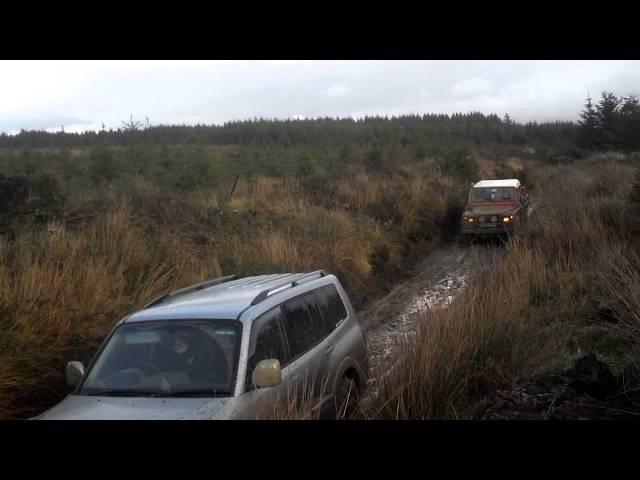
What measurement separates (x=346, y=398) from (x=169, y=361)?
60.6 inches

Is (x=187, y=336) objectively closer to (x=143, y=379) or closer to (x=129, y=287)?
(x=143, y=379)

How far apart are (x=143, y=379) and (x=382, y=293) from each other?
8.56 metres

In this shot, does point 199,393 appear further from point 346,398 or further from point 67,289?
point 67,289

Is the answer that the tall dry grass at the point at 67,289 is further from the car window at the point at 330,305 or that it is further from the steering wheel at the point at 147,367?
the car window at the point at 330,305

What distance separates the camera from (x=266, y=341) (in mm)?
4320

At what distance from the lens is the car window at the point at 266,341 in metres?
4.09

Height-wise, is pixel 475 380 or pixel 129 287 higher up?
pixel 129 287

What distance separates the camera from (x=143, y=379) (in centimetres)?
407

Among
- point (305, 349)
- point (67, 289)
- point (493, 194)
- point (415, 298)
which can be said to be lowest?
point (415, 298)

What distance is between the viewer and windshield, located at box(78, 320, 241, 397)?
3943 millimetres

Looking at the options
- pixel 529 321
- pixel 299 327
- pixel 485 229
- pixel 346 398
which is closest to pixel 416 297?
pixel 529 321

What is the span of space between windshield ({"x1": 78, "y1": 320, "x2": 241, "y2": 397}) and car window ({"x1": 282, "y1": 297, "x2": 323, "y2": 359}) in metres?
0.64
